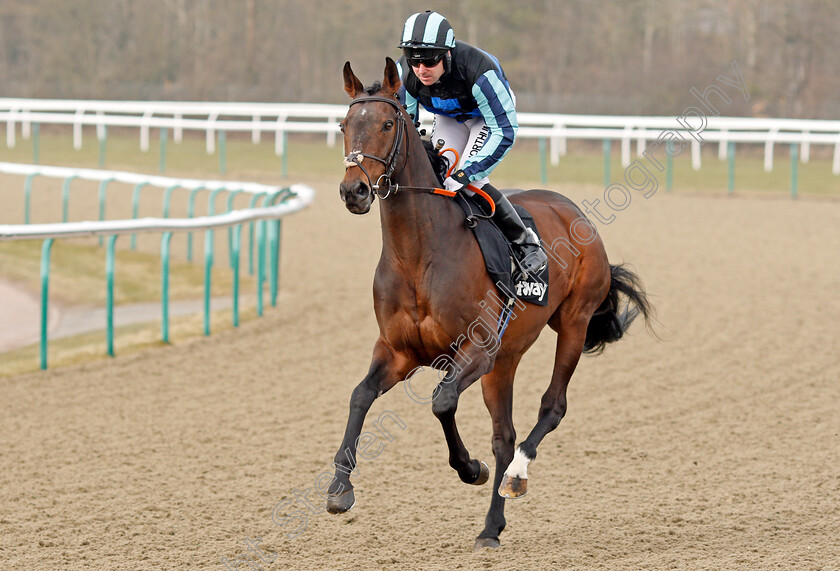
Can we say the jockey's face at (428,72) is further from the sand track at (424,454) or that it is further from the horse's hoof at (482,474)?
the sand track at (424,454)

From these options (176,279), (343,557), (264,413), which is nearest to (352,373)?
(264,413)

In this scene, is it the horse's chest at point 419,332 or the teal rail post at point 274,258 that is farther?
the teal rail post at point 274,258

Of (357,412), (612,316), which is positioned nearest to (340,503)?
(357,412)

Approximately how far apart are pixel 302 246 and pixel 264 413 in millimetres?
6799

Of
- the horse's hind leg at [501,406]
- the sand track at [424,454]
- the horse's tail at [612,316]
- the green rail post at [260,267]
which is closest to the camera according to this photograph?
the sand track at [424,454]

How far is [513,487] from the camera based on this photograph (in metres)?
4.35

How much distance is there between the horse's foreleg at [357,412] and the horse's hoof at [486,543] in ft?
2.32

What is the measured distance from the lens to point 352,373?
770cm

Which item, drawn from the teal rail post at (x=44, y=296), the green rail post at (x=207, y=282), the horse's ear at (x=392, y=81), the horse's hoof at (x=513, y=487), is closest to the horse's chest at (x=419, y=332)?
the horse's hoof at (x=513, y=487)

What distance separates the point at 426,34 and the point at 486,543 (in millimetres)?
2079

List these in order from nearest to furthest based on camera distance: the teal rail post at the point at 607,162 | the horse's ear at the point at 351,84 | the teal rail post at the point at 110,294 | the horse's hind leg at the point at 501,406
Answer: the horse's ear at the point at 351,84, the horse's hind leg at the point at 501,406, the teal rail post at the point at 110,294, the teal rail post at the point at 607,162

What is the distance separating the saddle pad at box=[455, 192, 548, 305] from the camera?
4.34 m

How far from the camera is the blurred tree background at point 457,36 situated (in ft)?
94.8

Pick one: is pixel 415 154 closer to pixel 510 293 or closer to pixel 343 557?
pixel 510 293
